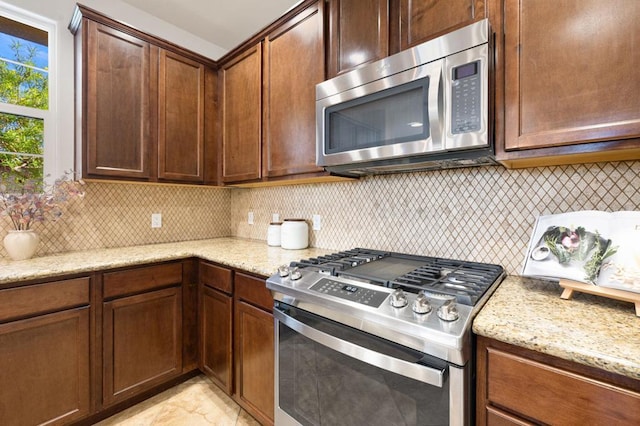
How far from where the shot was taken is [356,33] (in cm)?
157

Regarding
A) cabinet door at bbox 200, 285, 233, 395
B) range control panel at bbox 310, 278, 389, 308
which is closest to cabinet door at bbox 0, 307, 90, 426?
cabinet door at bbox 200, 285, 233, 395

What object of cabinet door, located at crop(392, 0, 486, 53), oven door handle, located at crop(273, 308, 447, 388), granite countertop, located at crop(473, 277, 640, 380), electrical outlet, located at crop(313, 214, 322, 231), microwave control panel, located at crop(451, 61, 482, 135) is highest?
cabinet door, located at crop(392, 0, 486, 53)

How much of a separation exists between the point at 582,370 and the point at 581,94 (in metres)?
0.84

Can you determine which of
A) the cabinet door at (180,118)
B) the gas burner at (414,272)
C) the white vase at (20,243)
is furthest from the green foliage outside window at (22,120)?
the gas burner at (414,272)

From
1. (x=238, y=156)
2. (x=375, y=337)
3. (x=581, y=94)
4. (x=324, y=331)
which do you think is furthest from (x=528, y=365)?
(x=238, y=156)

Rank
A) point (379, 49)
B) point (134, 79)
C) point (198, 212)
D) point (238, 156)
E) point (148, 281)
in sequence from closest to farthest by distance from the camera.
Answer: point (379, 49) < point (148, 281) < point (134, 79) < point (238, 156) < point (198, 212)

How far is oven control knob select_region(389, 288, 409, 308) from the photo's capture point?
97 cm

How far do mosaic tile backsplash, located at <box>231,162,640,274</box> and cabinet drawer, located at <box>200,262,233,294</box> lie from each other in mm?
697

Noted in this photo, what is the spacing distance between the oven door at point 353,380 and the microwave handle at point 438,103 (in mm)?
830

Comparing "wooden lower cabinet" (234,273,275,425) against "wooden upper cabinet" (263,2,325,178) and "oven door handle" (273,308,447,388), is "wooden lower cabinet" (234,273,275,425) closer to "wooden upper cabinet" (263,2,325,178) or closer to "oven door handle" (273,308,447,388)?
"oven door handle" (273,308,447,388)

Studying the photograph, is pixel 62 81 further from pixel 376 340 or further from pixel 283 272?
pixel 376 340

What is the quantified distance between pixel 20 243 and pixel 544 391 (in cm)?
255

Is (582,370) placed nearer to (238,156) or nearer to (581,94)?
(581,94)

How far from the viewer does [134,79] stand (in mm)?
2084
